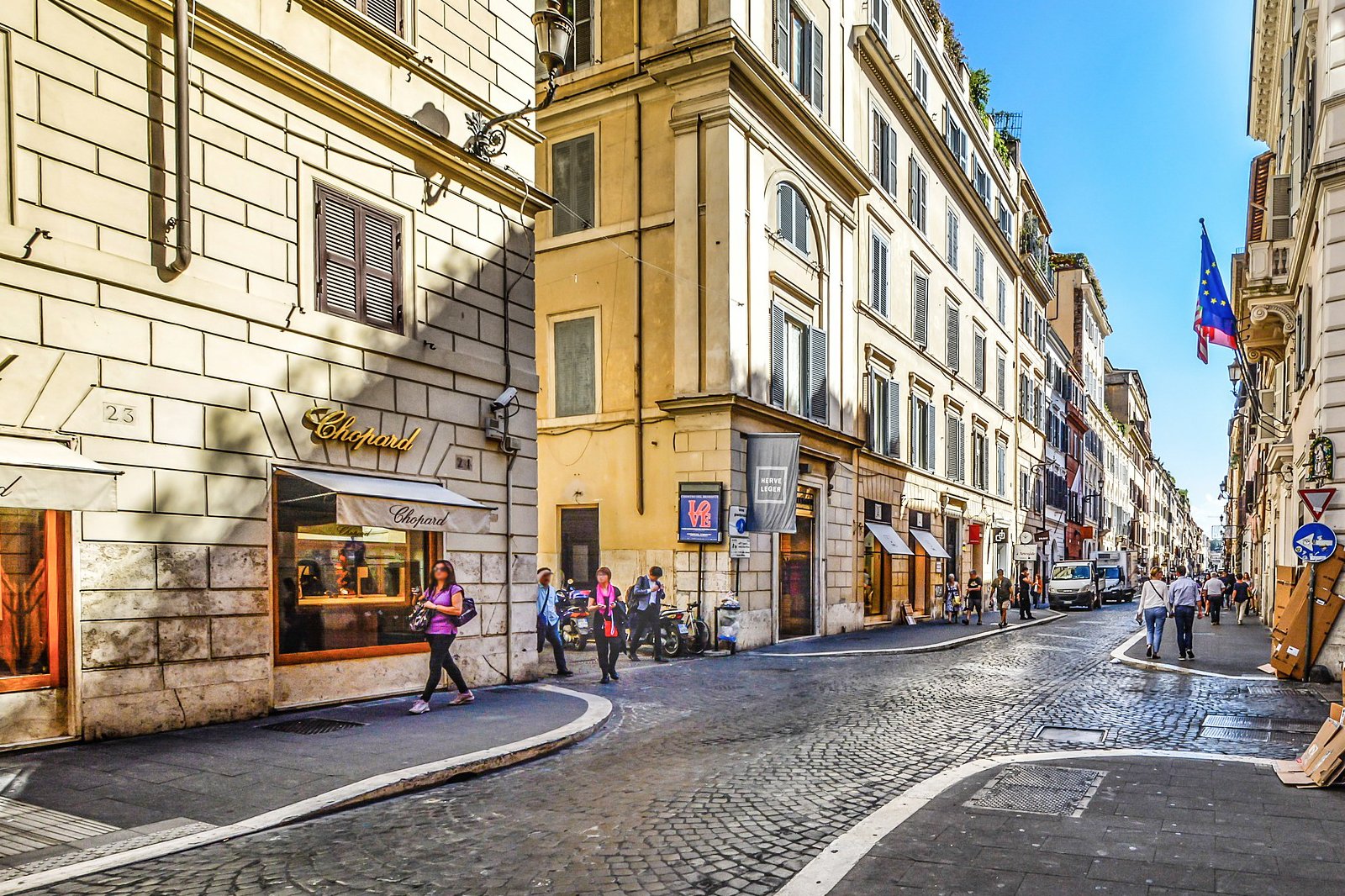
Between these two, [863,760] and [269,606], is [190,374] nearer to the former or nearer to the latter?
[269,606]

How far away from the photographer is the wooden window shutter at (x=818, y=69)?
2442 centimetres

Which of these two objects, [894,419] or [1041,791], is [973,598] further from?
[1041,791]

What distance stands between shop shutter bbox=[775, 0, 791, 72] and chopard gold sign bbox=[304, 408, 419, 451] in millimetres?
13917

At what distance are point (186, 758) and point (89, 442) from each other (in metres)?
2.89

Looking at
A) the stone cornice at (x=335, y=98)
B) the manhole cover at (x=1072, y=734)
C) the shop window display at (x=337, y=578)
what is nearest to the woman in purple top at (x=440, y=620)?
the shop window display at (x=337, y=578)

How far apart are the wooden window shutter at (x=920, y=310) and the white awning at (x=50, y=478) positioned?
86.6ft

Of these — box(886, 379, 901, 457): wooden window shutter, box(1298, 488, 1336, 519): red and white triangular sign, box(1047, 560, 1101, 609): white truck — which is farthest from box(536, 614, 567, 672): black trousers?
box(1047, 560, 1101, 609): white truck

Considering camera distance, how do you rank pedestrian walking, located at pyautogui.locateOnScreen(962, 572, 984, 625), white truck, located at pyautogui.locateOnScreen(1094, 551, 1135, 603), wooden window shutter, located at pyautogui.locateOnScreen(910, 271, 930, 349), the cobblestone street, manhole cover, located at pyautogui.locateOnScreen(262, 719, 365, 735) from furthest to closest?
white truck, located at pyautogui.locateOnScreen(1094, 551, 1135, 603), wooden window shutter, located at pyautogui.locateOnScreen(910, 271, 930, 349), pedestrian walking, located at pyautogui.locateOnScreen(962, 572, 984, 625), manhole cover, located at pyautogui.locateOnScreen(262, 719, 365, 735), the cobblestone street

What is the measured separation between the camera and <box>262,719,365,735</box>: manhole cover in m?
9.87

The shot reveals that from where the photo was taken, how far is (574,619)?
20266 mm

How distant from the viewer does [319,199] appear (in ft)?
39.3

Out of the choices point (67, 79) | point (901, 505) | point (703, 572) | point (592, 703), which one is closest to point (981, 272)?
point (901, 505)

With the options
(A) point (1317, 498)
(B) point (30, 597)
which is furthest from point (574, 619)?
(A) point (1317, 498)

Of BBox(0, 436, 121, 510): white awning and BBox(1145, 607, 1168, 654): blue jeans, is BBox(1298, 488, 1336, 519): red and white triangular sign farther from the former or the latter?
BBox(0, 436, 121, 510): white awning
